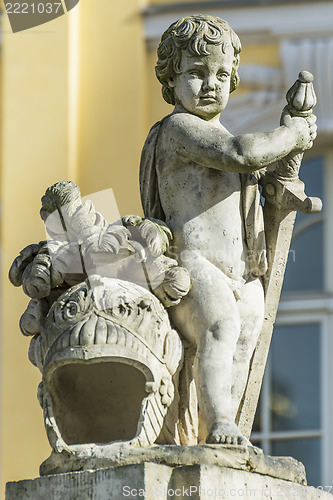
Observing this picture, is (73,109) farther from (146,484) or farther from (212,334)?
(146,484)

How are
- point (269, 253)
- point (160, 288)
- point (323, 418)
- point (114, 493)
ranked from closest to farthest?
point (114, 493), point (160, 288), point (269, 253), point (323, 418)

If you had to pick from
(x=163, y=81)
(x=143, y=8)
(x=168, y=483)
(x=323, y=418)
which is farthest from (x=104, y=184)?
(x=168, y=483)

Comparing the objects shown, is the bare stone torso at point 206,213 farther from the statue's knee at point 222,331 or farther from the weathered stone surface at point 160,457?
the weathered stone surface at point 160,457

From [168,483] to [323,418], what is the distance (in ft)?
21.2

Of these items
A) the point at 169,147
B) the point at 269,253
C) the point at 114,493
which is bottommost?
the point at 114,493

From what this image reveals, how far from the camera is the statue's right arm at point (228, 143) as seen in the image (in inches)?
173

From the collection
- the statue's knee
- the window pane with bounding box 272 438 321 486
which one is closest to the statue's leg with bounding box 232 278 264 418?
the statue's knee

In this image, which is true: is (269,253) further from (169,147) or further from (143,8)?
(143,8)

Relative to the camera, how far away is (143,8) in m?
10.9

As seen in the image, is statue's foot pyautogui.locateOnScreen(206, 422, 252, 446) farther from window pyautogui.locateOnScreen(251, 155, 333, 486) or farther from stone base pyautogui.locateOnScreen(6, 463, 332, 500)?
window pyautogui.locateOnScreen(251, 155, 333, 486)

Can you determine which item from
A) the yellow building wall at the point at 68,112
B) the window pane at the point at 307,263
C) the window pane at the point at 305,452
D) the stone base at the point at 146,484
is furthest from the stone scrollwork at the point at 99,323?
the window pane at the point at 307,263

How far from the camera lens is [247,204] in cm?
458

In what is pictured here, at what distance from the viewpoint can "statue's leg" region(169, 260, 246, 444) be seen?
4305mm

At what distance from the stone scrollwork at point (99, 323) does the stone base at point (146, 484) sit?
0.37ft
